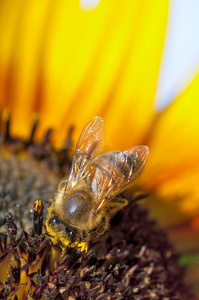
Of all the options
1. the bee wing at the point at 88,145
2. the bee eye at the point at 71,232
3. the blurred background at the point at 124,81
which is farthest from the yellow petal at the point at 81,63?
the bee eye at the point at 71,232

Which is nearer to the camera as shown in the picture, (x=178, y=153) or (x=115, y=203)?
(x=115, y=203)

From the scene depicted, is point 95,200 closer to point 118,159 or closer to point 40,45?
point 118,159

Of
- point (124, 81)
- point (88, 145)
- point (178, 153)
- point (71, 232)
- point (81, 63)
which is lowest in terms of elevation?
→ point (71, 232)

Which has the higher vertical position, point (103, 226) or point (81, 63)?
point (81, 63)

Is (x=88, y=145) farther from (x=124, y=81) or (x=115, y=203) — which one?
(x=124, y=81)

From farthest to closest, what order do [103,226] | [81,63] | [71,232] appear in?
1. [81,63]
2. [103,226]
3. [71,232]

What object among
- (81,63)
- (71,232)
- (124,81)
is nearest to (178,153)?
(124,81)
